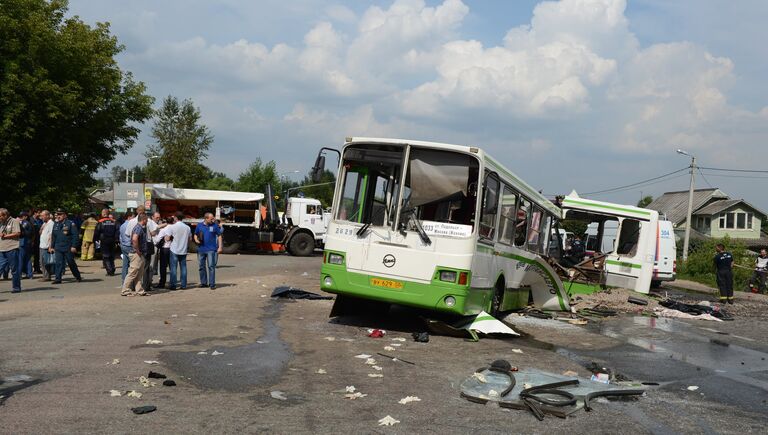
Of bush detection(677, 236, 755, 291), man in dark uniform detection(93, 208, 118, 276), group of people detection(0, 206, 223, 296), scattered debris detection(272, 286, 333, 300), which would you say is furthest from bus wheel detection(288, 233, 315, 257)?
bush detection(677, 236, 755, 291)

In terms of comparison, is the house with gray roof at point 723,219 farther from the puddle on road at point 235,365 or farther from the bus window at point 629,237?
the puddle on road at point 235,365

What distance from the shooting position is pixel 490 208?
34.1ft

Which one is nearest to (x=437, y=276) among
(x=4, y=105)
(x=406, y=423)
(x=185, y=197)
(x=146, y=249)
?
(x=406, y=423)

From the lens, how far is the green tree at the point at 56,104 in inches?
903

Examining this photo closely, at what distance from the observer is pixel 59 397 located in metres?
5.75

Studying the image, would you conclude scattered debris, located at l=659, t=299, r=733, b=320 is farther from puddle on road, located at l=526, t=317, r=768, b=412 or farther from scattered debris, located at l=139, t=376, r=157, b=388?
scattered debris, located at l=139, t=376, r=157, b=388

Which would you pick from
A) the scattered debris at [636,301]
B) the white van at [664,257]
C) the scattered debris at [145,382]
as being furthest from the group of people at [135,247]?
the white van at [664,257]

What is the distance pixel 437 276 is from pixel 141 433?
18.0 feet

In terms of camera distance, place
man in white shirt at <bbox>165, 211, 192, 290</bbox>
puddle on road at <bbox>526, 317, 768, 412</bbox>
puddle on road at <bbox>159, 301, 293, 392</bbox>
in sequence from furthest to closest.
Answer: man in white shirt at <bbox>165, 211, 192, 290</bbox>
puddle on road at <bbox>526, 317, 768, 412</bbox>
puddle on road at <bbox>159, 301, 293, 392</bbox>

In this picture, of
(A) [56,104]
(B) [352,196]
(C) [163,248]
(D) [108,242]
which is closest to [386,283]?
(B) [352,196]

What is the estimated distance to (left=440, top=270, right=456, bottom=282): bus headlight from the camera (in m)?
9.66

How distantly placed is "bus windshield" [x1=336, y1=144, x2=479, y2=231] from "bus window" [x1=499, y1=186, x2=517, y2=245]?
4.86 feet

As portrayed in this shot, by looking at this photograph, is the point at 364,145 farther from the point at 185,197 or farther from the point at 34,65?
the point at 185,197

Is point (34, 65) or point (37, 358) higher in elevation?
point (34, 65)
